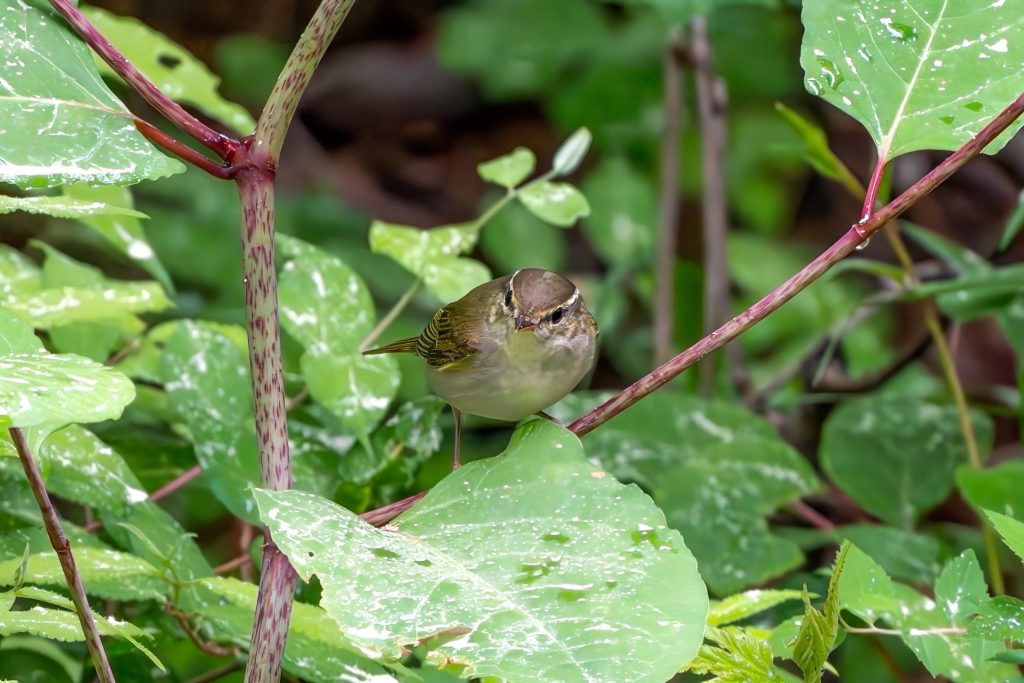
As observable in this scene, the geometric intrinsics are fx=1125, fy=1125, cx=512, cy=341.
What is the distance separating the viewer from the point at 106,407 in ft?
3.24

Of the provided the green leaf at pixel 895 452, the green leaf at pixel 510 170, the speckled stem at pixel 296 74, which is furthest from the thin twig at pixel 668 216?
the speckled stem at pixel 296 74

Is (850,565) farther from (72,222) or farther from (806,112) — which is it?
(806,112)

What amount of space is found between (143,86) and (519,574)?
67 centimetres

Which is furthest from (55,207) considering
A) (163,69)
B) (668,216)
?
(668,216)

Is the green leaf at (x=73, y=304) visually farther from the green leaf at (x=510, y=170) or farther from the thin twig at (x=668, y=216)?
the thin twig at (x=668, y=216)

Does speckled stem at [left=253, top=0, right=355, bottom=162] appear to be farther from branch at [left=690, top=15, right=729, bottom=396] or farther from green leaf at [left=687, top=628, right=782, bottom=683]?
branch at [left=690, top=15, right=729, bottom=396]

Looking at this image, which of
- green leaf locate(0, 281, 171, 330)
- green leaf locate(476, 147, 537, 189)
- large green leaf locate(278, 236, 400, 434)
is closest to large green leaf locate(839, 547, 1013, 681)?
large green leaf locate(278, 236, 400, 434)

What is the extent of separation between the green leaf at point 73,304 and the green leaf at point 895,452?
1.83 metres

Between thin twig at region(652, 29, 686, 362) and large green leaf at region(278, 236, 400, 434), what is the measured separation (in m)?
2.28

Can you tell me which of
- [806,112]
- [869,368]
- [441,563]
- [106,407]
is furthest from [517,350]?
[806,112]

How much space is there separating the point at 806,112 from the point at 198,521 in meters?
3.82

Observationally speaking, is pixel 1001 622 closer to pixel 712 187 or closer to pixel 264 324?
pixel 264 324

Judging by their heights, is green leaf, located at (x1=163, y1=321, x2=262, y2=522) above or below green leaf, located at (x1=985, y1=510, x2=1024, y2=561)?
below

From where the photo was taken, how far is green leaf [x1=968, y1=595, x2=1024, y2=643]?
1.22 m
